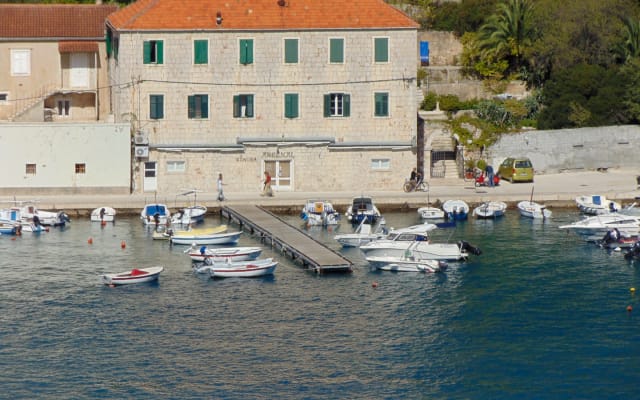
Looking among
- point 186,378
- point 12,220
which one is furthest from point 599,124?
point 186,378

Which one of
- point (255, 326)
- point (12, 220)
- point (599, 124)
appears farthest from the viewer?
point (599, 124)

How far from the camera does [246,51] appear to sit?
78.9 meters

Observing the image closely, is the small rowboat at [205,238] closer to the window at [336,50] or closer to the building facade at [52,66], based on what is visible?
the window at [336,50]

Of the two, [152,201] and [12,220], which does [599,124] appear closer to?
[152,201]

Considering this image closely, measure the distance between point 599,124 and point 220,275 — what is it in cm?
3351

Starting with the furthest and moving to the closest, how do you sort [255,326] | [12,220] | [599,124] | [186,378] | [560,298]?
[599,124], [12,220], [560,298], [255,326], [186,378]

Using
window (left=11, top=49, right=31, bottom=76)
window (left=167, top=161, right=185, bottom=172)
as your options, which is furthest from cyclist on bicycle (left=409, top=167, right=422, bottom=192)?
window (left=11, top=49, right=31, bottom=76)

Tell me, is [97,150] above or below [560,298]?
above

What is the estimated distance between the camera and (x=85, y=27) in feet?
287

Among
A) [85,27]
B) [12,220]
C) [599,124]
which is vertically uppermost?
[85,27]

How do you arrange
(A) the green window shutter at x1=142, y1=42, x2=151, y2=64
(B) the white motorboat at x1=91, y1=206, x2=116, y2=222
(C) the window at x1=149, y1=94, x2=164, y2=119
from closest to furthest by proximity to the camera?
(B) the white motorboat at x1=91, y1=206, x2=116, y2=222 → (A) the green window shutter at x1=142, y1=42, x2=151, y2=64 → (C) the window at x1=149, y1=94, x2=164, y2=119

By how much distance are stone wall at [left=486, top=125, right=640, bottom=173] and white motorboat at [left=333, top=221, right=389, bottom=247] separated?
59.3 feet

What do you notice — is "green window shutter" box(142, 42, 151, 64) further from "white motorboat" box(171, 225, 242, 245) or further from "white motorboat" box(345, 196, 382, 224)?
"white motorboat" box(345, 196, 382, 224)

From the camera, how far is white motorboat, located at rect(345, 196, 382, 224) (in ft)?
243
